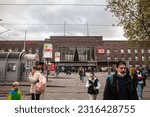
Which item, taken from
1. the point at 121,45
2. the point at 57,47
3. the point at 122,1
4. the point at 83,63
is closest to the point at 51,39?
the point at 57,47

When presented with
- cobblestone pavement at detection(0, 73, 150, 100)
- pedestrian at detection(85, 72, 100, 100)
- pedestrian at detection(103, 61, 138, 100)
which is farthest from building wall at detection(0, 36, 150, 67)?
pedestrian at detection(103, 61, 138, 100)

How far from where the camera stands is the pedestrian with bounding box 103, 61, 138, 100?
4621 millimetres

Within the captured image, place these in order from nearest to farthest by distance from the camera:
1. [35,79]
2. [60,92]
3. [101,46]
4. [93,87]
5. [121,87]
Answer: [121,87]
[35,79]
[93,87]
[60,92]
[101,46]

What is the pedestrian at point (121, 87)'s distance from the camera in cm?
462

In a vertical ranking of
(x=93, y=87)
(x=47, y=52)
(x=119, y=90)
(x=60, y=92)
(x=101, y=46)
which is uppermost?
(x=101, y=46)

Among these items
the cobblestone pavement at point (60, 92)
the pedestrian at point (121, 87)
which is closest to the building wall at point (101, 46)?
the cobblestone pavement at point (60, 92)

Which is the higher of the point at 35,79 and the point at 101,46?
the point at 101,46

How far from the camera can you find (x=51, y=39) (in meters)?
96.2

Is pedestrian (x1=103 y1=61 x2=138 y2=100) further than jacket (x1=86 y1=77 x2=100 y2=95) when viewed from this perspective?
No

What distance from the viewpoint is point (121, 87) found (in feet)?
15.2

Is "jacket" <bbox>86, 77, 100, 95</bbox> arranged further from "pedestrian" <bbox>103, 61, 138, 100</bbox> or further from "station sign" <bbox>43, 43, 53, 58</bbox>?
"station sign" <bbox>43, 43, 53, 58</bbox>

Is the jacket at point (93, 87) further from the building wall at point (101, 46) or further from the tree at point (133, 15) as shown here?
the building wall at point (101, 46)

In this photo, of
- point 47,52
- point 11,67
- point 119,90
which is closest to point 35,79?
point 119,90

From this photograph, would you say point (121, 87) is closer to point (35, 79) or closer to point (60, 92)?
point (35, 79)
